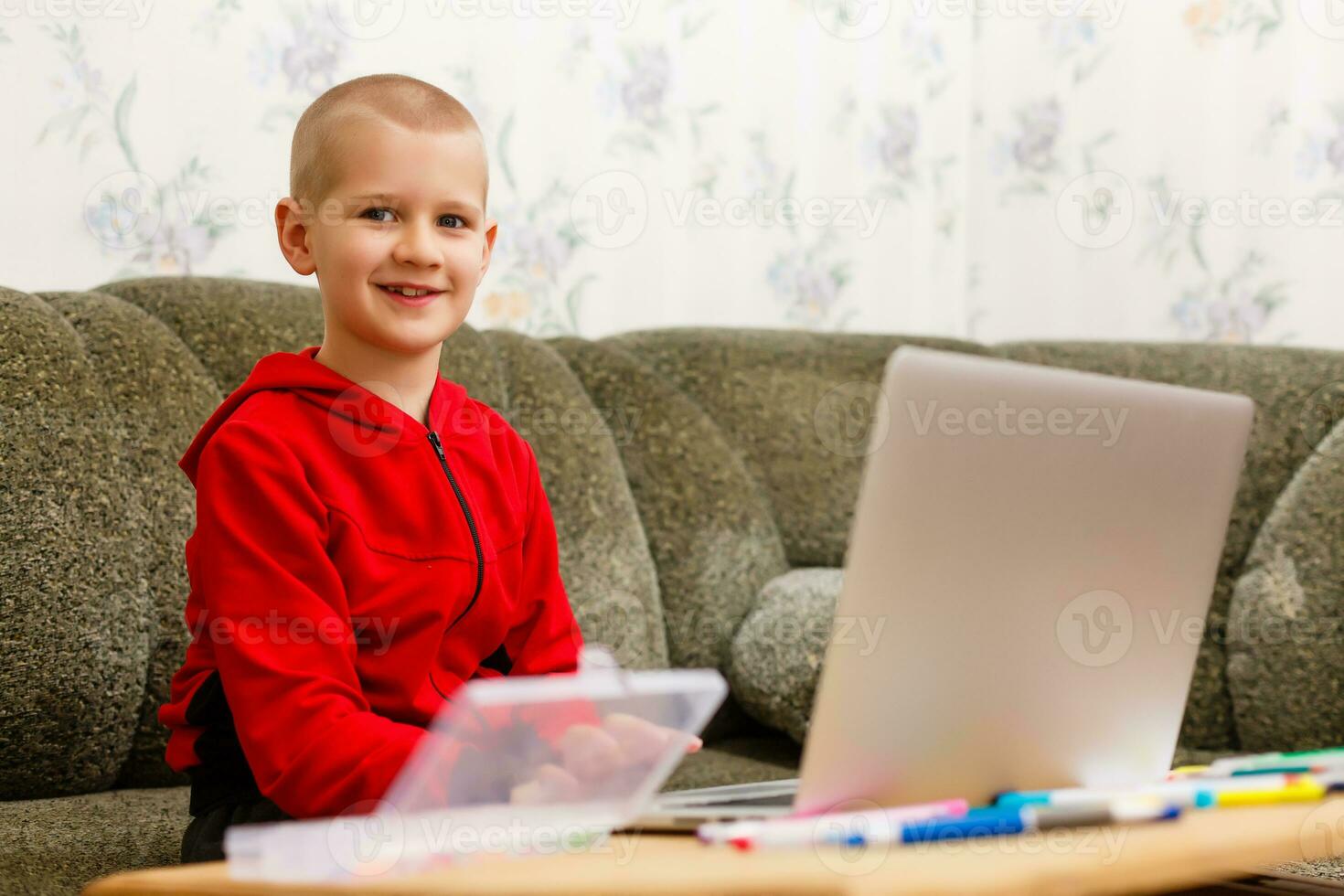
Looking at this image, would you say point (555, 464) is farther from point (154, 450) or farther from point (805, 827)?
point (805, 827)

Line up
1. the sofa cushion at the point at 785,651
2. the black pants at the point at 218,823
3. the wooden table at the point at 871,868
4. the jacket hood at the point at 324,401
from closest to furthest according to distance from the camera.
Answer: the wooden table at the point at 871,868 → the black pants at the point at 218,823 → the jacket hood at the point at 324,401 → the sofa cushion at the point at 785,651

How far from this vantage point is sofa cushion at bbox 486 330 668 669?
164 centimetres

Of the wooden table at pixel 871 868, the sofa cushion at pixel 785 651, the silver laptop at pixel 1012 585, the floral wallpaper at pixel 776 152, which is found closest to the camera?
the wooden table at pixel 871 868

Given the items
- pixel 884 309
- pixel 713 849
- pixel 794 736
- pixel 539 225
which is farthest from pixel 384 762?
pixel 884 309

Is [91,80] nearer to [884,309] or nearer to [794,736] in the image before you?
[794,736]

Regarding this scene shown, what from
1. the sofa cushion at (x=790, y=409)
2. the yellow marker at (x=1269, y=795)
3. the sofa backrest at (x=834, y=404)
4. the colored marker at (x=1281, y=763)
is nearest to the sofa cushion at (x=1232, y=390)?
the sofa backrest at (x=834, y=404)

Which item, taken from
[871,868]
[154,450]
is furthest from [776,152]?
[871,868]

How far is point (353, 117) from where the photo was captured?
3.60ft

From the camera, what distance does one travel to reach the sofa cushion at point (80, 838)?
1085 millimetres

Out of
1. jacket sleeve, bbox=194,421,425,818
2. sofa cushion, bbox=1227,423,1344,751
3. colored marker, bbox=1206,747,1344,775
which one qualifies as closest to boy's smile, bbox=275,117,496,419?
jacket sleeve, bbox=194,421,425,818

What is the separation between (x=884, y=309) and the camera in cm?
257

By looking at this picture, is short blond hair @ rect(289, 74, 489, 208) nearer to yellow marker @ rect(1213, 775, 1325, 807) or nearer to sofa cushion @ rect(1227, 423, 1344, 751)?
yellow marker @ rect(1213, 775, 1325, 807)

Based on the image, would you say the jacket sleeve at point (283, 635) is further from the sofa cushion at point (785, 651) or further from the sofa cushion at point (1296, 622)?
the sofa cushion at point (1296, 622)

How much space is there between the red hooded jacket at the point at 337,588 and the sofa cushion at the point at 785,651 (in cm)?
47
